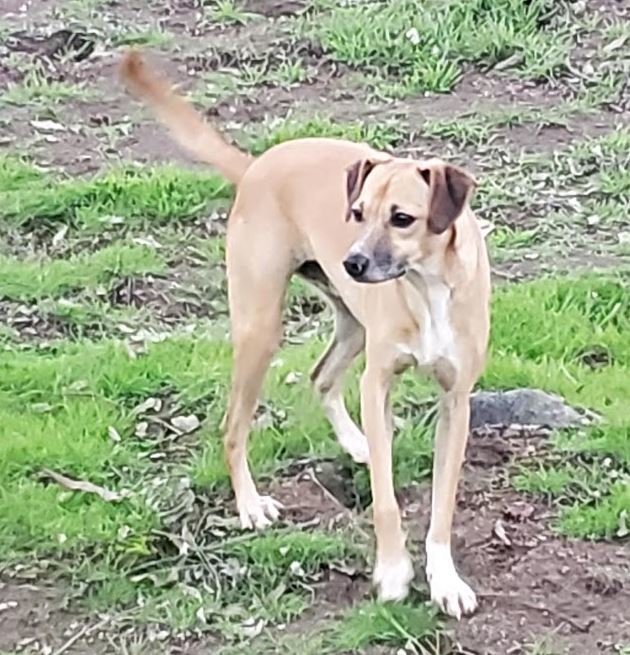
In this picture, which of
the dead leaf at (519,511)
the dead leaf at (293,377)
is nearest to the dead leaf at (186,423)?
the dead leaf at (293,377)

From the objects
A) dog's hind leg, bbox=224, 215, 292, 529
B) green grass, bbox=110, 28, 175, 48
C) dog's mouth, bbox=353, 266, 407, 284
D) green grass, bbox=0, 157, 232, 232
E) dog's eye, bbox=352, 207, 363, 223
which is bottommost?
green grass, bbox=110, 28, 175, 48

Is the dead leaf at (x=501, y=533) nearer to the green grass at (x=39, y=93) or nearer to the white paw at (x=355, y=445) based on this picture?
the white paw at (x=355, y=445)

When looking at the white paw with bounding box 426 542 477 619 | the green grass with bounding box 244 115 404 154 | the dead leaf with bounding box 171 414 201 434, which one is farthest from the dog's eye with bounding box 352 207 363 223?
the green grass with bounding box 244 115 404 154

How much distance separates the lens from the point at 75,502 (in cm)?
509

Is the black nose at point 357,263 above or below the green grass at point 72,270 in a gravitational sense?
above

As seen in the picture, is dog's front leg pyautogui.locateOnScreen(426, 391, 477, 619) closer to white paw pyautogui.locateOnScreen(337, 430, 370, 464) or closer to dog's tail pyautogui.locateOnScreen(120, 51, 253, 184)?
white paw pyautogui.locateOnScreen(337, 430, 370, 464)

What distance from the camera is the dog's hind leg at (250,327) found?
4914mm

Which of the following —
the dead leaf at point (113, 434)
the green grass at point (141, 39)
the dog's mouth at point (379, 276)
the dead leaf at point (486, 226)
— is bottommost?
the green grass at point (141, 39)

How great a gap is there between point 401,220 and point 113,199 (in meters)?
3.53

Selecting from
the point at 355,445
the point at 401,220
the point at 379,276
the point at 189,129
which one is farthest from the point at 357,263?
the point at 189,129

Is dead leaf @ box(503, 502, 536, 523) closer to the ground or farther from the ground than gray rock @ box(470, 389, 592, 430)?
farther from the ground

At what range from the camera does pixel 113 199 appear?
24.9 feet

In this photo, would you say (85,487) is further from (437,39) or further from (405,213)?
(437,39)

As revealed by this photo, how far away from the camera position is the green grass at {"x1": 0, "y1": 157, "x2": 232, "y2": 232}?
748 centimetres
